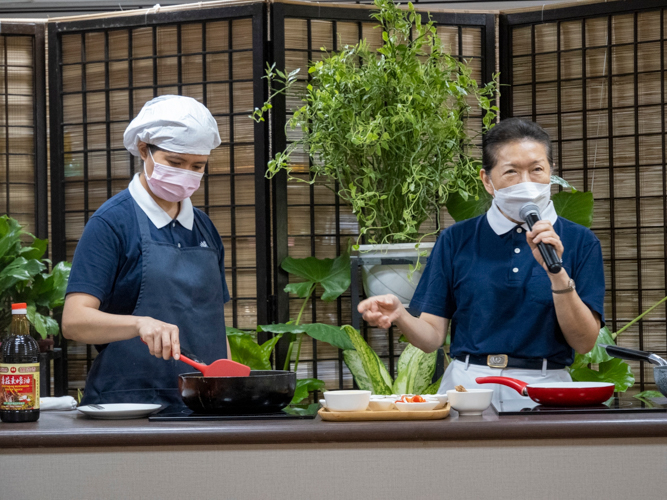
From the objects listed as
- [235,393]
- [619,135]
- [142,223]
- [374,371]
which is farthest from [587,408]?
[619,135]

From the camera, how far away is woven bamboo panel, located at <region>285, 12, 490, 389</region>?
3.55m

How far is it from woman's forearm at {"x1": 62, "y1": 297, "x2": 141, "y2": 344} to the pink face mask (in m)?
0.41

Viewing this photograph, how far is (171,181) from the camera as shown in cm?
215

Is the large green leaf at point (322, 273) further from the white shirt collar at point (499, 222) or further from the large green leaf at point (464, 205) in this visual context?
the white shirt collar at point (499, 222)

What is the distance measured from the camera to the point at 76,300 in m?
1.96

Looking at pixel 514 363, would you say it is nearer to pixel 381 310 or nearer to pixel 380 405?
pixel 381 310

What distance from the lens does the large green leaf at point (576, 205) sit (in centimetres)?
334

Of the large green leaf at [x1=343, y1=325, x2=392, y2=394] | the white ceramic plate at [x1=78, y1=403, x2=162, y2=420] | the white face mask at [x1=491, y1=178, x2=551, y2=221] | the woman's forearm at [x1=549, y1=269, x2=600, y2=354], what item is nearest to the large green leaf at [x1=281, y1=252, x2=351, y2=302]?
the large green leaf at [x1=343, y1=325, x2=392, y2=394]

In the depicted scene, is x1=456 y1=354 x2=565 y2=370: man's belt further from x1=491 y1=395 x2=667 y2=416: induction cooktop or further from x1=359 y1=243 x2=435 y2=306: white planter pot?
x1=359 y1=243 x2=435 y2=306: white planter pot

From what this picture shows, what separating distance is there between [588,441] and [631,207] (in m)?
2.47

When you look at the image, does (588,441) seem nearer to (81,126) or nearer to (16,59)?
(81,126)

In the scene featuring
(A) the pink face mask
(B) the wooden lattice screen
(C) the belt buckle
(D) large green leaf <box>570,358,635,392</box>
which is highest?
(B) the wooden lattice screen

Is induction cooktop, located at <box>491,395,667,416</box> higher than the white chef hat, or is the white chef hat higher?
the white chef hat

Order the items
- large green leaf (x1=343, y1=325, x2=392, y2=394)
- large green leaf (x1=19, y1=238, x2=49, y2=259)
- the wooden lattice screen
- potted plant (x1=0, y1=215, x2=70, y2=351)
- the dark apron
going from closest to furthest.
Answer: the dark apron < large green leaf (x1=343, y1=325, x2=392, y2=394) < potted plant (x1=0, y1=215, x2=70, y2=351) < large green leaf (x1=19, y1=238, x2=49, y2=259) < the wooden lattice screen
